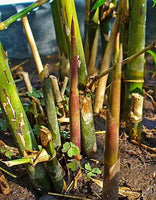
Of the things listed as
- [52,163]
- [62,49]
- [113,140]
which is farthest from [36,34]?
[113,140]

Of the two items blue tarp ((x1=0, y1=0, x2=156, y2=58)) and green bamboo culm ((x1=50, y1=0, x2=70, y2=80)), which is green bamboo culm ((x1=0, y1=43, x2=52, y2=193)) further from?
blue tarp ((x1=0, y1=0, x2=156, y2=58))

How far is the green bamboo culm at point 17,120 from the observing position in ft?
1.87

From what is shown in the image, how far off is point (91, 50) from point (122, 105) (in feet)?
0.95

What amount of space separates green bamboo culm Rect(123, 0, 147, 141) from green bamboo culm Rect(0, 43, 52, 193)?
0.37m

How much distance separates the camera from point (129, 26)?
0.81 m

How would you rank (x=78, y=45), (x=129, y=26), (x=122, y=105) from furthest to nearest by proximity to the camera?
(x=122, y=105), (x=129, y=26), (x=78, y=45)

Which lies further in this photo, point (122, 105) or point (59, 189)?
point (122, 105)

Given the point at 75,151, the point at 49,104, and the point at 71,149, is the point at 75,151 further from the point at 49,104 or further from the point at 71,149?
the point at 49,104

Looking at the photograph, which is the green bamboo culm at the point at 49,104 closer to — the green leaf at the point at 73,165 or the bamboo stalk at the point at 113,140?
the green leaf at the point at 73,165

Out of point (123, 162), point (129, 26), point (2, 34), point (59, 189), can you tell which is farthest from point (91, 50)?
point (2, 34)

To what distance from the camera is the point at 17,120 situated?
2.01ft

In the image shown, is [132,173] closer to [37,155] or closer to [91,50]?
[37,155]

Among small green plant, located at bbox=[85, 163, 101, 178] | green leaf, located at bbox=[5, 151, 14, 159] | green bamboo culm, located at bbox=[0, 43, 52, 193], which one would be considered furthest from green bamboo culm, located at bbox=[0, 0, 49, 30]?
small green plant, located at bbox=[85, 163, 101, 178]

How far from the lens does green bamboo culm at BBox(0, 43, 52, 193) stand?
0.57 m
